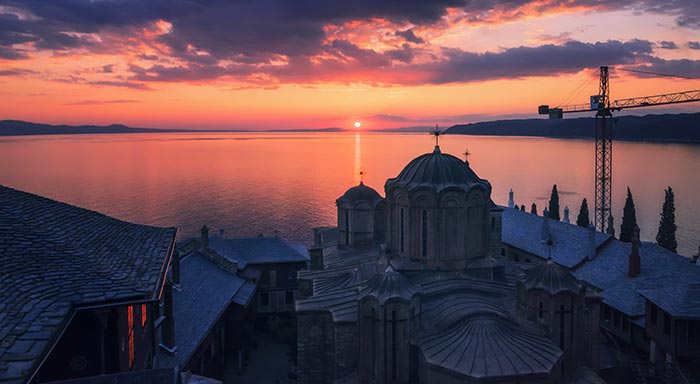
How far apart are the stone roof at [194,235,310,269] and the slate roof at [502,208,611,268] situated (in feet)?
64.0

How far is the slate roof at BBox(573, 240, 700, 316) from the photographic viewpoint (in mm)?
32625

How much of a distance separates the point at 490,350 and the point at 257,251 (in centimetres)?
2851

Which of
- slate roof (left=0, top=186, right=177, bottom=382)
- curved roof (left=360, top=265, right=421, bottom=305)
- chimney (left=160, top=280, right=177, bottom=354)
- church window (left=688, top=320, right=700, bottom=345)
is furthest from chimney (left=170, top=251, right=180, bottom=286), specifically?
church window (left=688, top=320, right=700, bottom=345)

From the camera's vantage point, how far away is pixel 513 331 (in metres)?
20.0

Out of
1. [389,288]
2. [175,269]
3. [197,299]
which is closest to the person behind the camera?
[389,288]

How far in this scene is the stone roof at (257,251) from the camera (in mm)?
42500

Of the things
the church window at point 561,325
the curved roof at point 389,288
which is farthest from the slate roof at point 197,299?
the church window at point 561,325

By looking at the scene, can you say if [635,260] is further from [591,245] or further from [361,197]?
[361,197]

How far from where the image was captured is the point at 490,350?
61.8 feet

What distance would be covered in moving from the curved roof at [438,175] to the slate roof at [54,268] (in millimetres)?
13437

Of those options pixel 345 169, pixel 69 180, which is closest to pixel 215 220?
pixel 69 180

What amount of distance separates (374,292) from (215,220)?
223ft

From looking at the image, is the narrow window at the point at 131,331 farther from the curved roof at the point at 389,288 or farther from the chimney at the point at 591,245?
the chimney at the point at 591,245

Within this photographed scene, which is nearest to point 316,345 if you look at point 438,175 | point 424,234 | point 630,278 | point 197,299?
point 424,234
